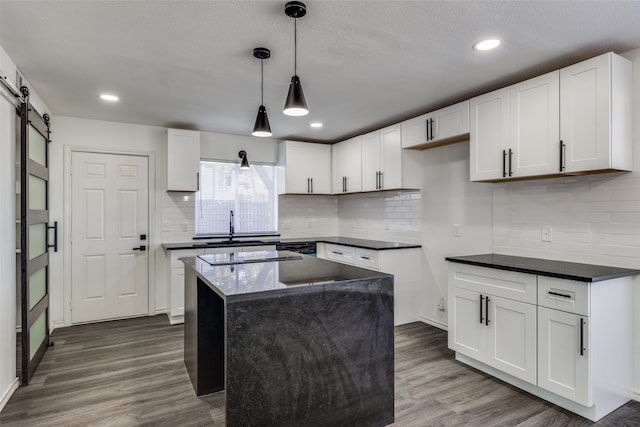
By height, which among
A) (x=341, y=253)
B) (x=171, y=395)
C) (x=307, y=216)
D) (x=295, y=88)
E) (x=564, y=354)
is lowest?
(x=171, y=395)

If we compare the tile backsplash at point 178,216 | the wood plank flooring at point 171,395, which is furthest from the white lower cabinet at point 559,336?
the tile backsplash at point 178,216

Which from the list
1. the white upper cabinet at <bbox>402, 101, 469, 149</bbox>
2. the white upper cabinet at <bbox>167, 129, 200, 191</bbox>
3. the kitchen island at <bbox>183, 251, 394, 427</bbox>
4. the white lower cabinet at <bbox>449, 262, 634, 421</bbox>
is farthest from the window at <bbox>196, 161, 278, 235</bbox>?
the white lower cabinet at <bbox>449, 262, 634, 421</bbox>

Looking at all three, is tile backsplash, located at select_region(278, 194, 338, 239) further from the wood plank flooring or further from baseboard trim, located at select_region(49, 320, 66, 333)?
baseboard trim, located at select_region(49, 320, 66, 333)

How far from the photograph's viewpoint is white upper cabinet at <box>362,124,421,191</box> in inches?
169

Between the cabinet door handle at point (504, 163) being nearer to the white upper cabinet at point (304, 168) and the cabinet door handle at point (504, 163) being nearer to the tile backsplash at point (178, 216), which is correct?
the white upper cabinet at point (304, 168)

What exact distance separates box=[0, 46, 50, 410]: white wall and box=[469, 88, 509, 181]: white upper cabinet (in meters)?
3.54

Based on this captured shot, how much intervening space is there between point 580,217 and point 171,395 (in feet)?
10.8

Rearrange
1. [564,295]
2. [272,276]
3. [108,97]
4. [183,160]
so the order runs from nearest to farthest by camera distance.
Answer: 1. [272,276]
2. [564,295]
3. [108,97]
4. [183,160]

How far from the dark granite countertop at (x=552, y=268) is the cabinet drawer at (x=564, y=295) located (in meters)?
0.04

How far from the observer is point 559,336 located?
95.1 inches

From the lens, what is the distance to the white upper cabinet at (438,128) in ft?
11.4

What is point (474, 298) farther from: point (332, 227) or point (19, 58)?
point (19, 58)

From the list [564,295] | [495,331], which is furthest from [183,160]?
[564,295]

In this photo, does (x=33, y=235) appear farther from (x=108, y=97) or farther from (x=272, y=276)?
(x=272, y=276)
